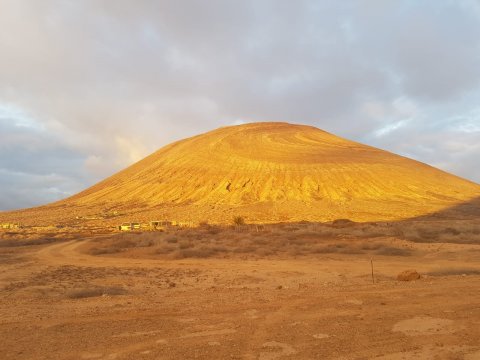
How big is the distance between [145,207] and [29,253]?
3747 cm

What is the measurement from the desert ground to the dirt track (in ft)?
0.07

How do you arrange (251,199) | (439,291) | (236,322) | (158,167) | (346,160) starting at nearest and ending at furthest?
(236,322), (439,291), (251,199), (346,160), (158,167)

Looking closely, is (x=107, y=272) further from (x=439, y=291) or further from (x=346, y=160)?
(x=346, y=160)

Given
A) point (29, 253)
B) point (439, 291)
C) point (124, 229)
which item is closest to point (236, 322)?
point (439, 291)

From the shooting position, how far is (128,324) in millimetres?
7625

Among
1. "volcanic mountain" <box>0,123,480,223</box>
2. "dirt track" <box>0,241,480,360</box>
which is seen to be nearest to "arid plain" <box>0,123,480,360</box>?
"dirt track" <box>0,241,480,360</box>

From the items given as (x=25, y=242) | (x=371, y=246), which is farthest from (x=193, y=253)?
(x=25, y=242)

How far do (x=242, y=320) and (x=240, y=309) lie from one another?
0.84m

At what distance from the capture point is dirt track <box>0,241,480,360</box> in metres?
6.17

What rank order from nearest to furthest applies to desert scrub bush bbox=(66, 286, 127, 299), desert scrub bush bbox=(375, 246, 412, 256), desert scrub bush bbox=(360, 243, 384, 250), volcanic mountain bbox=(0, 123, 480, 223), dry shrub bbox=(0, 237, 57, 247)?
desert scrub bush bbox=(66, 286, 127, 299) → desert scrub bush bbox=(375, 246, 412, 256) → desert scrub bush bbox=(360, 243, 384, 250) → dry shrub bbox=(0, 237, 57, 247) → volcanic mountain bbox=(0, 123, 480, 223)

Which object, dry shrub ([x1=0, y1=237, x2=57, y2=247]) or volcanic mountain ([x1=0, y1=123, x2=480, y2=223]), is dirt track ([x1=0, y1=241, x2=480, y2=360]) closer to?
dry shrub ([x1=0, y1=237, x2=57, y2=247])

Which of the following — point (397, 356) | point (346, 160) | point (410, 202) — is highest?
point (346, 160)

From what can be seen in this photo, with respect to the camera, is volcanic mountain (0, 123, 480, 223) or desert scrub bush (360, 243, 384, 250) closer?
desert scrub bush (360, 243, 384, 250)

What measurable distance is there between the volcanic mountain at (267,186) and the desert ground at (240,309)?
2932cm
